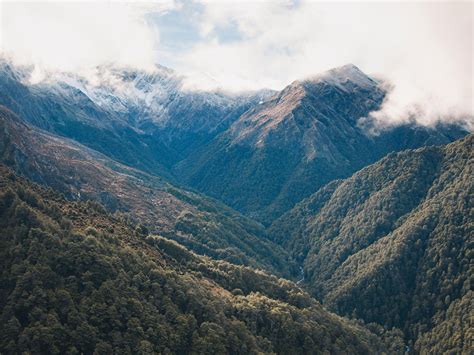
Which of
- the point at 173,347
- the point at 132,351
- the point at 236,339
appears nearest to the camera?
the point at 132,351

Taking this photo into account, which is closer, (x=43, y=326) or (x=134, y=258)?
(x=43, y=326)

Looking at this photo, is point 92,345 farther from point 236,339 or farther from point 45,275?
point 236,339

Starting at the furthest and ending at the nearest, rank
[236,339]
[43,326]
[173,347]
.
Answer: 1. [236,339]
2. [173,347]
3. [43,326]

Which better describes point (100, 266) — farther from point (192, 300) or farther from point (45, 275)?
point (192, 300)

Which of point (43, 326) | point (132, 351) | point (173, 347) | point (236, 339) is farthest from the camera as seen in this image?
point (236, 339)

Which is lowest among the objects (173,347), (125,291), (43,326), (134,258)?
(43,326)

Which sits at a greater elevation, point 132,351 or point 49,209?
point 49,209

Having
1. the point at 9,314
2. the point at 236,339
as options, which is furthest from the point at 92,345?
the point at 236,339

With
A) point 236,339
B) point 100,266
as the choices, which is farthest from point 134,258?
point 236,339

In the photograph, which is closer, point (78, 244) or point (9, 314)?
point (9, 314)
